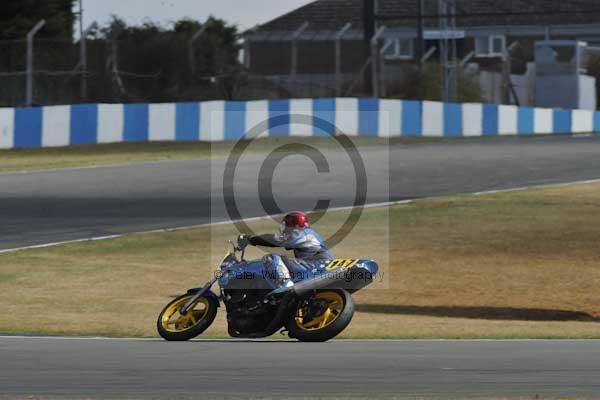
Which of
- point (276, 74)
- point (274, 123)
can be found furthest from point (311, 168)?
point (276, 74)

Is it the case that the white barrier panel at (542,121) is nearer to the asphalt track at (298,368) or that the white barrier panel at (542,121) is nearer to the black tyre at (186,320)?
the asphalt track at (298,368)

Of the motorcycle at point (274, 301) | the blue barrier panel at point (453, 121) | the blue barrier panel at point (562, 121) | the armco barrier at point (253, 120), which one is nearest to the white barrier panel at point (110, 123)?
the armco barrier at point (253, 120)

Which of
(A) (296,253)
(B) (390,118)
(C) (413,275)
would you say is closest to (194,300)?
(A) (296,253)

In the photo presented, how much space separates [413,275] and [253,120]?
1652 cm

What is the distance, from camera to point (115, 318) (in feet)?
45.4

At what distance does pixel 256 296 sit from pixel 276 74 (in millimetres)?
30953

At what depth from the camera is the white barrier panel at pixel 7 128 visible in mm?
28953

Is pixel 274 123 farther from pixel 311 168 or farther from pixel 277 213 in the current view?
pixel 277 213

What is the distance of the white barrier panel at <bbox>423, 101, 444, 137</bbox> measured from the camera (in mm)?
36469

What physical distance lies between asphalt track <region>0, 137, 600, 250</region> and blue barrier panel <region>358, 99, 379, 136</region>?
1761 millimetres

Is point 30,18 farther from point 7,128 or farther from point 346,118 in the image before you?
point 7,128

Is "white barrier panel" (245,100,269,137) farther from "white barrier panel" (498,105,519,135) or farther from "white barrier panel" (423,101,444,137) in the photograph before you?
"white barrier panel" (498,105,519,135)

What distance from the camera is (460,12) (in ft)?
225

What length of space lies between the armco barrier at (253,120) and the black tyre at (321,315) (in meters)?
19.0
